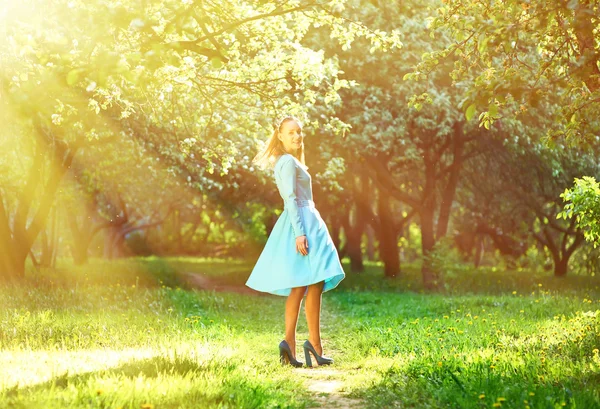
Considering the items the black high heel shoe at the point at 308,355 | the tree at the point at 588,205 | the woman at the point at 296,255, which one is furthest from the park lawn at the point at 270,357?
the tree at the point at 588,205

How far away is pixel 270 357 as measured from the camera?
307 inches

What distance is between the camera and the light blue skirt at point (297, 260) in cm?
718

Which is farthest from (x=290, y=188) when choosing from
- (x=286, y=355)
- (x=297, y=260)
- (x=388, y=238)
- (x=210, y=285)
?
(x=388, y=238)

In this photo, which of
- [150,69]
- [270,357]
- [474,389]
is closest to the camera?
[474,389]

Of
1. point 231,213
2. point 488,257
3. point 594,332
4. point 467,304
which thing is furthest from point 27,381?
point 488,257

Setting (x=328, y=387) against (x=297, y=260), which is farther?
(x=297, y=260)

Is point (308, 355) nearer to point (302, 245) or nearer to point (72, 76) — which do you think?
point (302, 245)

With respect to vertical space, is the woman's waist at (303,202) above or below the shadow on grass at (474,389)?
above

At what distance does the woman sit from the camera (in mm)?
7188

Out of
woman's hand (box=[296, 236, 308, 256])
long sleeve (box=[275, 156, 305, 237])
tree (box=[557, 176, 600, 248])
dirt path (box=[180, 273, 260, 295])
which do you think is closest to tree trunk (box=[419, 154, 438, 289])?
dirt path (box=[180, 273, 260, 295])

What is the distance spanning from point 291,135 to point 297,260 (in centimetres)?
129

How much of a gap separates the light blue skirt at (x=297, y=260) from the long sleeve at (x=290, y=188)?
0.36 ft

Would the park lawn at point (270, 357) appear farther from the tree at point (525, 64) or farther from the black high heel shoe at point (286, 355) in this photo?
the tree at point (525, 64)

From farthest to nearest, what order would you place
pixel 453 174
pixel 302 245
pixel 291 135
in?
1. pixel 453 174
2. pixel 291 135
3. pixel 302 245
